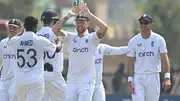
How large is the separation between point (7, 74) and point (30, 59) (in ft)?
5.47

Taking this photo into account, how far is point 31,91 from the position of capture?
1494cm

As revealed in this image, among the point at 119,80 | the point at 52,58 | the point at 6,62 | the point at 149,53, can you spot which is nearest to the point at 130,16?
the point at 119,80

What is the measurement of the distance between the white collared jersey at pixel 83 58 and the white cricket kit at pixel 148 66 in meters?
1.00

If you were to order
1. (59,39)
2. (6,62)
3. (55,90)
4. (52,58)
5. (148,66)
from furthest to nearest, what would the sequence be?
(55,90), (52,58), (6,62), (148,66), (59,39)

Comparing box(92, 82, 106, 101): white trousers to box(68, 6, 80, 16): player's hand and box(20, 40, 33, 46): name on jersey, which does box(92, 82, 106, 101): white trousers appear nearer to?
box(68, 6, 80, 16): player's hand

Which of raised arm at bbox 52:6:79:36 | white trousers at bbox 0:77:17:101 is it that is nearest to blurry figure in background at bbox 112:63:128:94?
white trousers at bbox 0:77:17:101

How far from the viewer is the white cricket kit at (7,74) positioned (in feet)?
53.4

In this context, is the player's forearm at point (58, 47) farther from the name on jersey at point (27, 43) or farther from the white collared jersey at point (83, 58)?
the name on jersey at point (27, 43)

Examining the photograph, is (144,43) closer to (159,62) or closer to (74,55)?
(159,62)

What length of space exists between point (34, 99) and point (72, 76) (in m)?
1.32

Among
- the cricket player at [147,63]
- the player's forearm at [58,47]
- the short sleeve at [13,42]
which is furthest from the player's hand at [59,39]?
the cricket player at [147,63]

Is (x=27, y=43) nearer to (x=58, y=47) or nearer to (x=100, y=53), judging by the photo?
(x=58, y=47)

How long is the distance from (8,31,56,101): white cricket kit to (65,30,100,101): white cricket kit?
1.02 meters

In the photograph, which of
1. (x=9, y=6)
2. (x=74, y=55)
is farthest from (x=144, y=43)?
(x=9, y=6)
